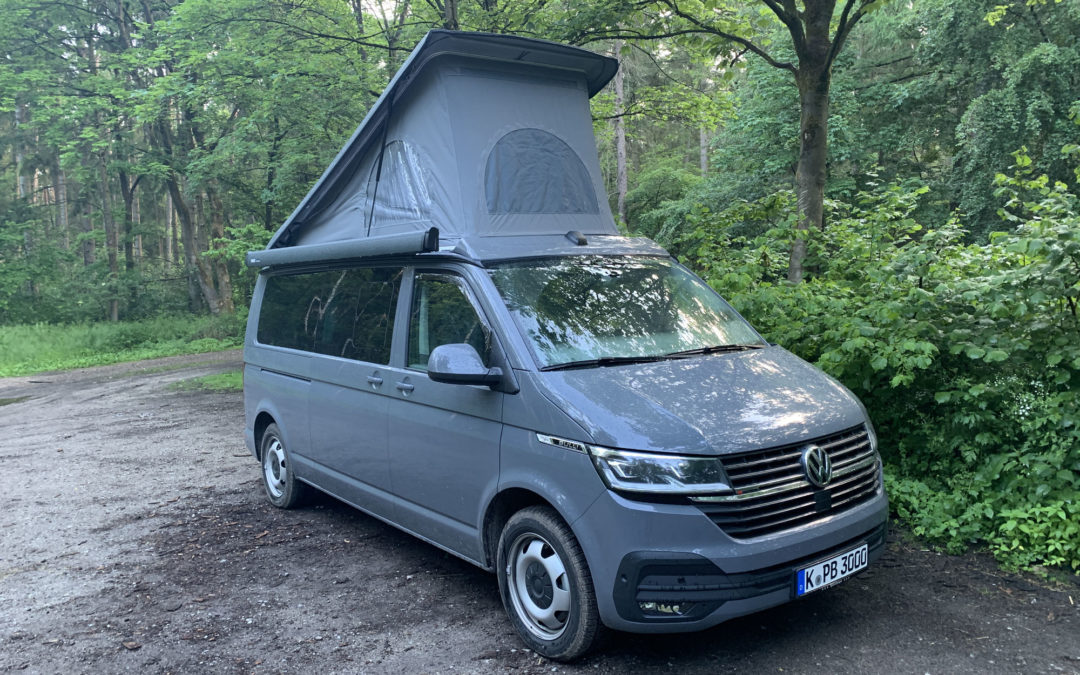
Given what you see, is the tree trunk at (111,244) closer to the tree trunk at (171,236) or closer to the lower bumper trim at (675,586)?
the tree trunk at (171,236)

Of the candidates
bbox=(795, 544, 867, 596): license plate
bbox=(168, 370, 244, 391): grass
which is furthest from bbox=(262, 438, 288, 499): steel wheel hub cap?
bbox=(168, 370, 244, 391): grass

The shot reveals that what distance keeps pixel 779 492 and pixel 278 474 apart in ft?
15.1

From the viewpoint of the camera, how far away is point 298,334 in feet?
19.7

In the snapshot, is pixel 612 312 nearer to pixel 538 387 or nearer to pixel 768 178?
pixel 538 387

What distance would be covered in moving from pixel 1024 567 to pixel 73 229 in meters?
43.3

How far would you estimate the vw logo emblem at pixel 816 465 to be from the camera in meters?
3.40

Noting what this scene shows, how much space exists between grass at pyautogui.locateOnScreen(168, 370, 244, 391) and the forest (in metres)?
3.91

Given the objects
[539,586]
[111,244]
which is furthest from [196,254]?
[539,586]

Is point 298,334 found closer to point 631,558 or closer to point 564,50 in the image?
point 564,50

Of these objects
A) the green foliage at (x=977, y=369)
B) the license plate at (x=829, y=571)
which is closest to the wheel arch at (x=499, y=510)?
the license plate at (x=829, y=571)

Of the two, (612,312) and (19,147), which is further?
(19,147)

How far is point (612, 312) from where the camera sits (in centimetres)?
424

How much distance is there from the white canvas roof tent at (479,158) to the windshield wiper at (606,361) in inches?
37.6

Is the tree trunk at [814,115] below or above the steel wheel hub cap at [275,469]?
above
